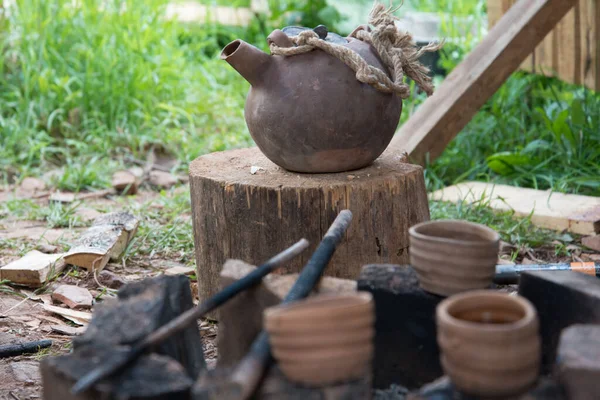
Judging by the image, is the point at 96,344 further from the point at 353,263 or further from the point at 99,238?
the point at 99,238

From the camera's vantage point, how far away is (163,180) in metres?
5.02

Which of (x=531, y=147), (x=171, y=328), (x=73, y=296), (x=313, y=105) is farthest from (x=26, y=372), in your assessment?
(x=531, y=147)

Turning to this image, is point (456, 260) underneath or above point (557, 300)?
above

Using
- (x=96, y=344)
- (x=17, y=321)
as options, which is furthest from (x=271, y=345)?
(x=17, y=321)

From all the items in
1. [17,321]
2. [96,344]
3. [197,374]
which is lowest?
[17,321]

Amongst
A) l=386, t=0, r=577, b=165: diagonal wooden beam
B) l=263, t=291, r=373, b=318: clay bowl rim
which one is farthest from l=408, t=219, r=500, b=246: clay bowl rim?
l=386, t=0, r=577, b=165: diagonal wooden beam

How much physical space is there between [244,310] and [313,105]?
92cm

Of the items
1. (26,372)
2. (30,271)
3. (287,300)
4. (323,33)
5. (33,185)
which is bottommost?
(26,372)

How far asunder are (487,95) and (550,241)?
3.30 ft

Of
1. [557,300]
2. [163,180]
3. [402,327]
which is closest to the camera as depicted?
[557,300]

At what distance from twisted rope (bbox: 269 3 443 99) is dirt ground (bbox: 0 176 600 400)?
43.3 inches

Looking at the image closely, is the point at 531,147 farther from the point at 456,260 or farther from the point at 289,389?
the point at 289,389

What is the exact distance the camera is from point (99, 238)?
3678mm

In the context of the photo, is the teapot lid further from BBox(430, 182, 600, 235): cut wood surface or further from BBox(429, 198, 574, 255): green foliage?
BBox(430, 182, 600, 235): cut wood surface
